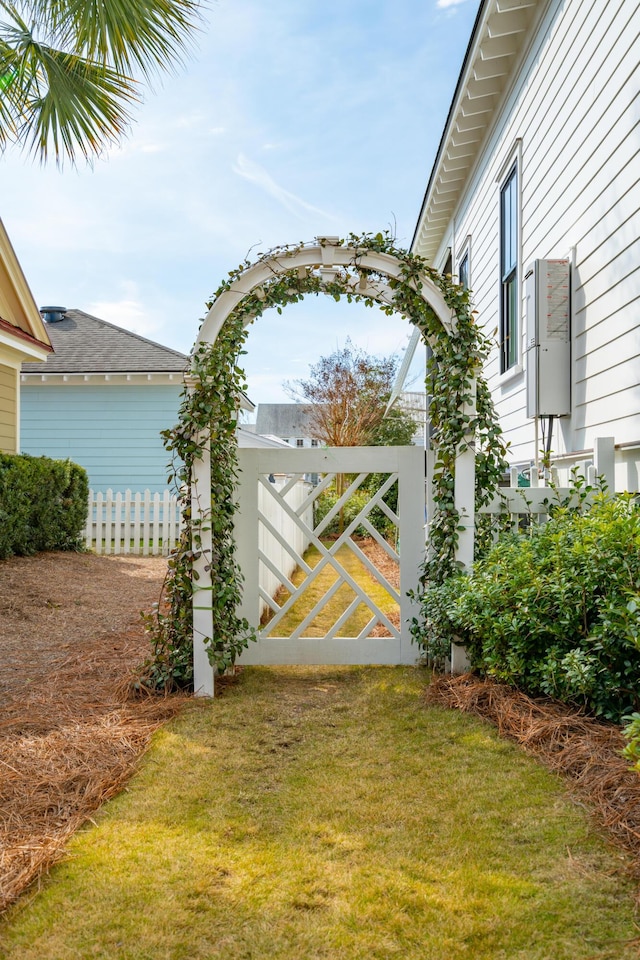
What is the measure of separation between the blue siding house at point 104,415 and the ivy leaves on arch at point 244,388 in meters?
10.2

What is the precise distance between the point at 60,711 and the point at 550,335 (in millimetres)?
4049

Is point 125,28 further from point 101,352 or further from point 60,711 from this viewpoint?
point 101,352

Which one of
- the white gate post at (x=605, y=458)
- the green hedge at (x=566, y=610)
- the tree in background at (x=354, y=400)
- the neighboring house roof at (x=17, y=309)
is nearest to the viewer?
the green hedge at (x=566, y=610)

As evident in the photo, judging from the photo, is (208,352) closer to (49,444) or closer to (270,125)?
(270,125)

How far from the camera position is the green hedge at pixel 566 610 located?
2.99 m

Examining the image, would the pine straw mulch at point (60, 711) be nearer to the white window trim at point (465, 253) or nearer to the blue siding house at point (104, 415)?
the white window trim at point (465, 253)

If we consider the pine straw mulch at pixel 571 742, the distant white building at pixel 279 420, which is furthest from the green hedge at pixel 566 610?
the distant white building at pixel 279 420

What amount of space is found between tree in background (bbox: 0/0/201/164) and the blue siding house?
23.5 ft

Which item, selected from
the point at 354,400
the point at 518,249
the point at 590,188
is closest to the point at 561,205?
the point at 590,188

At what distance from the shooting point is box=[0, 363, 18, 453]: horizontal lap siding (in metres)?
9.70

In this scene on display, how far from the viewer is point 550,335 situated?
484 centimetres

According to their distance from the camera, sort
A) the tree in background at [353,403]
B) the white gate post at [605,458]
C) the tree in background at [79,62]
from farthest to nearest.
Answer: the tree in background at [353,403], the tree in background at [79,62], the white gate post at [605,458]

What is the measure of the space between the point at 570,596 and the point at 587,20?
12.5 feet

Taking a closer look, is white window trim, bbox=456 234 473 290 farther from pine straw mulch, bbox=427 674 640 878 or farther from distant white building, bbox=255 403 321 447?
distant white building, bbox=255 403 321 447
